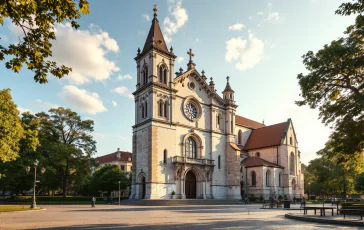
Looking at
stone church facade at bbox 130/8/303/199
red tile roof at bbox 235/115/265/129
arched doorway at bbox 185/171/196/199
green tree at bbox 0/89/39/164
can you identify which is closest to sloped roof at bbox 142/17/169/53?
stone church facade at bbox 130/8/303/199

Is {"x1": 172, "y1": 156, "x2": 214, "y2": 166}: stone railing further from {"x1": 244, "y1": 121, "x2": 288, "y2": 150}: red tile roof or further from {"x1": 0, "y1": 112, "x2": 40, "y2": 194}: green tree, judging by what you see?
{"x1": 0, "y1": 112, "x2": 40, "y2": 194}: green tree

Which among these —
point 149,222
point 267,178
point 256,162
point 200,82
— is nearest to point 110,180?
point 200,82

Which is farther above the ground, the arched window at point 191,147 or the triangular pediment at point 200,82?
the triangular pediment at point 200,82

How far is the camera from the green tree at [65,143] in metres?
44.1

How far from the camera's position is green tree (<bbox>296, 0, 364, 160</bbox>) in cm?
1636

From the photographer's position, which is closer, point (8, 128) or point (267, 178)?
point (8, 128)

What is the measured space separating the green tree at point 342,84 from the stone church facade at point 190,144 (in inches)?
1005

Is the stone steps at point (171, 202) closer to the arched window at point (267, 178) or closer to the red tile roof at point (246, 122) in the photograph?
the arched window at point (267, 178)

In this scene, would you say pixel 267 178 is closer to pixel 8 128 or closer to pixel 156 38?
pixel 156 38

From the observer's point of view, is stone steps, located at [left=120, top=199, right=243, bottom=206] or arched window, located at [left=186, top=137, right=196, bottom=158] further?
arched window, located at [left=186, top=137, right=196, bottom=158]

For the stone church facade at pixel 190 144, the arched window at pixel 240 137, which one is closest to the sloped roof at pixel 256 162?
the stone church facade at pixel 190 144

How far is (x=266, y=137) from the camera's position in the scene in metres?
60.0

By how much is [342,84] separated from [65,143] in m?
40.5

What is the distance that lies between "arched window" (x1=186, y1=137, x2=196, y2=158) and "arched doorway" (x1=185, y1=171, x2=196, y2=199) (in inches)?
107
